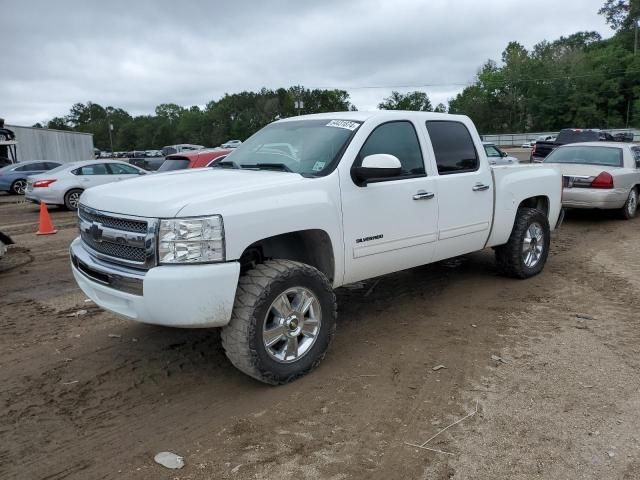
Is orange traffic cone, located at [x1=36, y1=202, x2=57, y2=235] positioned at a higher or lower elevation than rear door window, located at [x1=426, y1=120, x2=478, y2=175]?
lower

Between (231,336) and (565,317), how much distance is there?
3.41 metres

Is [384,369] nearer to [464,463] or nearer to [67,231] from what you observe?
[464,463]

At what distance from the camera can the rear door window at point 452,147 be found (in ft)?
17.2

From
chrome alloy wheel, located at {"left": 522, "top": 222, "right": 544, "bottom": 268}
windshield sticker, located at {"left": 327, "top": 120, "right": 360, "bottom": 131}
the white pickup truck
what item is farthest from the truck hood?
chrome alloy wheel, located at {"left": 522, "top": 222, "right": 544, "bottom": 268}

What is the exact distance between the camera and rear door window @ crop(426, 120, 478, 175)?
5.25 m

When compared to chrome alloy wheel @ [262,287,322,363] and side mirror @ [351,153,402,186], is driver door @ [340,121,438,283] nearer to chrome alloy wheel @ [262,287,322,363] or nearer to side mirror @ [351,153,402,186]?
side mirror @ [351,153,402,186]

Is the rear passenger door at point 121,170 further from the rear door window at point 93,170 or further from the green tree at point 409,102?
the green tree at point 409,102

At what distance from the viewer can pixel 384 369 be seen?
4.18 meters

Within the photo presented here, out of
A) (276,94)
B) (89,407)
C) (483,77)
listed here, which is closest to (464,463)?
(89,407)

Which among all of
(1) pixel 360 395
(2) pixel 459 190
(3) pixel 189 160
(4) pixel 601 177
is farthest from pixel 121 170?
(1) pixel 360 395

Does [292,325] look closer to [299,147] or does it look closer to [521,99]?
[299,147]

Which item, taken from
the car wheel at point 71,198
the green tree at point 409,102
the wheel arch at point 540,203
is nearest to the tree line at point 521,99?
the green tree at point 409,102

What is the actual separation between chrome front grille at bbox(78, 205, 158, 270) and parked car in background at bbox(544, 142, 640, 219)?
30.5ft

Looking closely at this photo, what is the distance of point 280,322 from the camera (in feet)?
12.6
